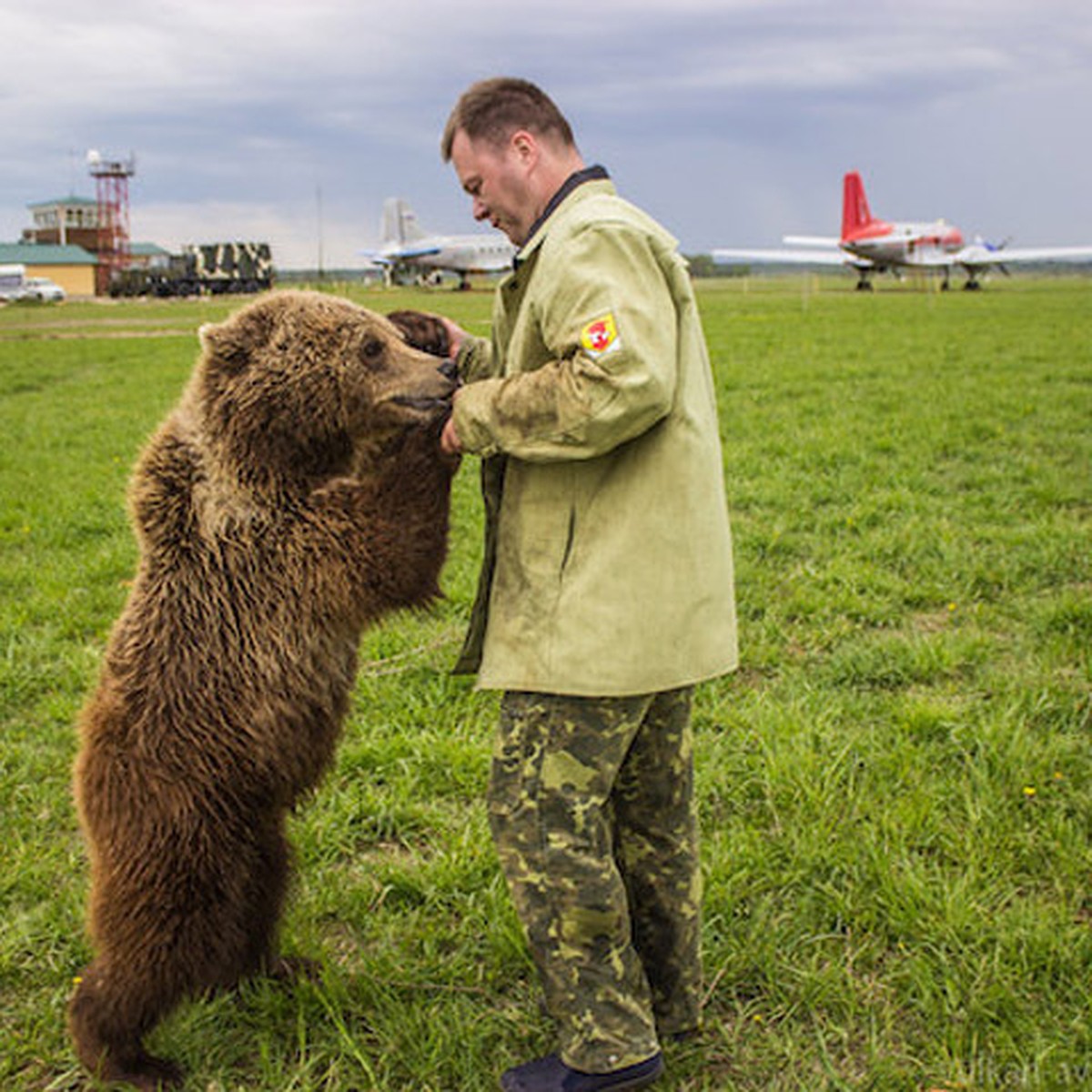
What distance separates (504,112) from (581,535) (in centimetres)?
106

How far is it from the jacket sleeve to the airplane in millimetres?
74154

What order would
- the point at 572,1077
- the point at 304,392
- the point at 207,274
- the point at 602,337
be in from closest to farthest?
the point at 602,337, the point at 572,1077, the point at 304,392, the point at 207,274

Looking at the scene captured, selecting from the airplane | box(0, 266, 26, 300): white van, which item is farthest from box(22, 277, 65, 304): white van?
the airplane

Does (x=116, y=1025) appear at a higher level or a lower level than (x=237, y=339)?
lower

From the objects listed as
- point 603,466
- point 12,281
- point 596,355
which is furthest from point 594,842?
point 12,281

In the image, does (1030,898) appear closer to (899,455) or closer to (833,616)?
(833,616)

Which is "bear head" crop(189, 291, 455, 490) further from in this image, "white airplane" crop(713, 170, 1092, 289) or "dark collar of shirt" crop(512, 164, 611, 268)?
"white airplane" crop(713, 170, 1092, 289)

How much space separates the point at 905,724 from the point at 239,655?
126 inches

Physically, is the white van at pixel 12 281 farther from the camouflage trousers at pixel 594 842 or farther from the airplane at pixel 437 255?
the camouflage trousers at pixel 594 842

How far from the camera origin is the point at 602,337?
8.18 feet

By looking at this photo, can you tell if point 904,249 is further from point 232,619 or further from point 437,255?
point 232,619

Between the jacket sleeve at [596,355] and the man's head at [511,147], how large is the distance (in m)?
0.31

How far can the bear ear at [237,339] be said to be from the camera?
3.19m

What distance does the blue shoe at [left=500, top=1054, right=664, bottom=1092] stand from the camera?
9.80ft
